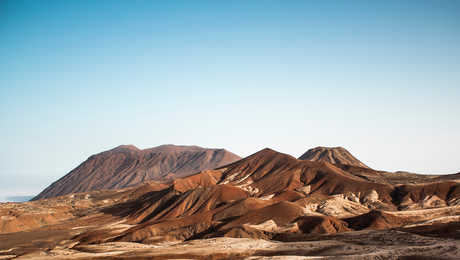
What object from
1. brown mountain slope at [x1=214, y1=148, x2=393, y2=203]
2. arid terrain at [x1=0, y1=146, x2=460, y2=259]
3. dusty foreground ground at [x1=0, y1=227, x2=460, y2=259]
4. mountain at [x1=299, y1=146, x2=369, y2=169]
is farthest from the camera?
mountain at [x1=299, y1=146, x2=369, y2=169]

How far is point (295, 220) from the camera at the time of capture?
73.5 metres

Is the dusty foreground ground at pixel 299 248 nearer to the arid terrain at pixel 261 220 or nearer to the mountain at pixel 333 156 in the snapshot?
the arid terrain at pixel 261 220

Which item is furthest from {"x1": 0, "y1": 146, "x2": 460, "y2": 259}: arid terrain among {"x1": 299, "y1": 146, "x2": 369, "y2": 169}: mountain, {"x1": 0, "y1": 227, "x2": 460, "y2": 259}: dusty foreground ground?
{"x1": 299, "y1": 146, "x2": 369, "y2": 169}: mountain

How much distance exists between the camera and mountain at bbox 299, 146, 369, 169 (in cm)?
17712

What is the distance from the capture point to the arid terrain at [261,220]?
4897 cm

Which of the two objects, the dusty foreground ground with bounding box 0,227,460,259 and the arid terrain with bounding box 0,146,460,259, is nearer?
the dusty foreground ground with bounding box 0,227,460,259

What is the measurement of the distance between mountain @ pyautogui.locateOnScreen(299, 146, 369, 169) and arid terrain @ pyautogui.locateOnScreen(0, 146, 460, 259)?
130 feet

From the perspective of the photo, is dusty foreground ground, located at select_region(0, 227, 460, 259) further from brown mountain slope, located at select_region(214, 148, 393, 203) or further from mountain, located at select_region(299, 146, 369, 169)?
mountain, located at select_region(299, 146, 369, 169)

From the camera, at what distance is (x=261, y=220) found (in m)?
75.4

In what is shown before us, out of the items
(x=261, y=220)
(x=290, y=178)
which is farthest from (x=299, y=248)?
(x=290, y=178)

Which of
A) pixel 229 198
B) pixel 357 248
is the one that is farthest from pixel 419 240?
pixel 229 198

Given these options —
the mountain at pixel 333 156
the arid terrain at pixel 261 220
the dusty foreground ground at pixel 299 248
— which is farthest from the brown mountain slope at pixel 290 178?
the dusty foreground ground at pixel 299 248

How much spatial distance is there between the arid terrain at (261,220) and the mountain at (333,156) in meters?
39.5

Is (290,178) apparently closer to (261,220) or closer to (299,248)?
(261,220)
